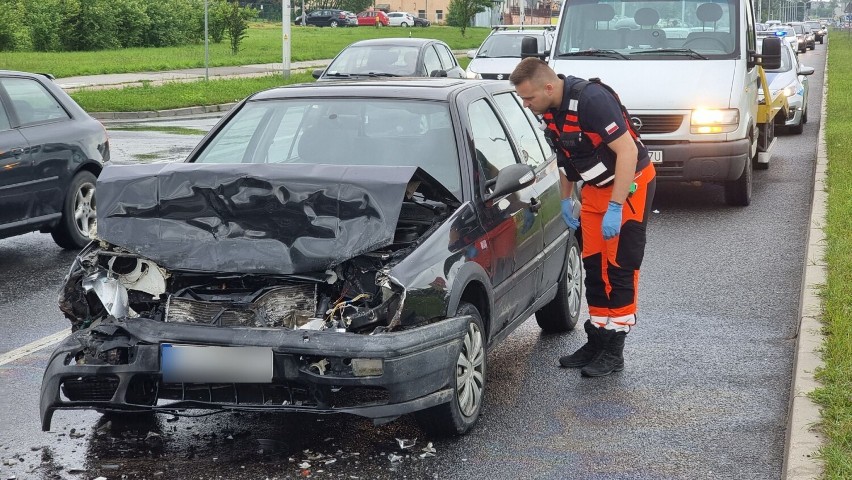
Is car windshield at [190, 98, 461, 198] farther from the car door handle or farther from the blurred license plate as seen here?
the blurred license plate

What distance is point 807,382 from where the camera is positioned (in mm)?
5863

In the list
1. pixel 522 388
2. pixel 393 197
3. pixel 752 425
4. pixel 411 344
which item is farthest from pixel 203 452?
pixel 752 425

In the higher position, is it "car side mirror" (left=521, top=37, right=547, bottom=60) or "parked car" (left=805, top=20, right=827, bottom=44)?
"car side mirror" (left=521, top=37, right=547, bottom=60)

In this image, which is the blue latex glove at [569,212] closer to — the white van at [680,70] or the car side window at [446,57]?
the white van at [680,70]

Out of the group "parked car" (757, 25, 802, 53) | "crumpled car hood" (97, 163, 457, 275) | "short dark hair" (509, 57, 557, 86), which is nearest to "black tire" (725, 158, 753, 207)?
"short dark hair" (509, 57, 557, 86)

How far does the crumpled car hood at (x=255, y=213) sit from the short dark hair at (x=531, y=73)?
763 millimetres

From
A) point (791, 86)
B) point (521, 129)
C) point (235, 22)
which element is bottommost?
point (791, 86)

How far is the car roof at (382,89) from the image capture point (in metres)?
6.32

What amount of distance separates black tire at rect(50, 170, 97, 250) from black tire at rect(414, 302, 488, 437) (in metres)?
5.67

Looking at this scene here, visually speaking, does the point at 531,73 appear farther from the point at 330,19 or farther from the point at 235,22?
the point at 330,19

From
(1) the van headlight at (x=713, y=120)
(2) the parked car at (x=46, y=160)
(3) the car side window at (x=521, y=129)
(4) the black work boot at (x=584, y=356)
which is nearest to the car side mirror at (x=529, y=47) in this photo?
(1) the van headlight at (x=713, y=120)

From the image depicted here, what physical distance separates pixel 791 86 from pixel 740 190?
8.19 metres

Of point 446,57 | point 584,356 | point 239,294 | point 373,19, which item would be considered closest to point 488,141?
point 584,356

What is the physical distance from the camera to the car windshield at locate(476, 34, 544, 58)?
85.5 feet
